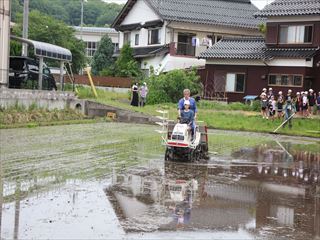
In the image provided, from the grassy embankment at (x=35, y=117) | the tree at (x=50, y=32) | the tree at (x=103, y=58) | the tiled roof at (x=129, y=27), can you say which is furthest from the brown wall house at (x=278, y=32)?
the tree at (x=103, y=58)

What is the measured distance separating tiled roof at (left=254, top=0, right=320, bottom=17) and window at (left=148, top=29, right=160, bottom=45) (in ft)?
39.9

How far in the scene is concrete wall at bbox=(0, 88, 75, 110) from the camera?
24.1m

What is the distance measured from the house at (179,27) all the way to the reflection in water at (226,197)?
30.0 meters

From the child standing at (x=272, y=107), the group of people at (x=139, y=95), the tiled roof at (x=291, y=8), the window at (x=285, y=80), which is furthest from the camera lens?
the window at (x=285, y=80)

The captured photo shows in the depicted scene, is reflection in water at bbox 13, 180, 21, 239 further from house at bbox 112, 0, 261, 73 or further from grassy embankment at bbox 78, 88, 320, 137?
house at bbox 112, 0, 261, 73

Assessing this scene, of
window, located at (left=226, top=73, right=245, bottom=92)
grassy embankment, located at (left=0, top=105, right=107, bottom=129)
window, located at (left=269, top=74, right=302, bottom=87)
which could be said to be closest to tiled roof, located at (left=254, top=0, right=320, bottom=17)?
window, located at (left=269, top=74, right=302, bottom=87)

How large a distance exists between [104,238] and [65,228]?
2.18ft

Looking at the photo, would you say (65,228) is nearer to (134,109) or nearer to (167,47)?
(134,109)

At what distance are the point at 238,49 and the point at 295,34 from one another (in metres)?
4.12

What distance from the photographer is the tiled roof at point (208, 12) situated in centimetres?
4741

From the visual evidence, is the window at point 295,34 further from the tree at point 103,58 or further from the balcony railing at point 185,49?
the tree at point 103,58

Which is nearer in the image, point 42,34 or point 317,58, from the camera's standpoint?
point 317,58

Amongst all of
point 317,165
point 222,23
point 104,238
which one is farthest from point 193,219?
point 222,23

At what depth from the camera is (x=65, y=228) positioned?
7.96 m
